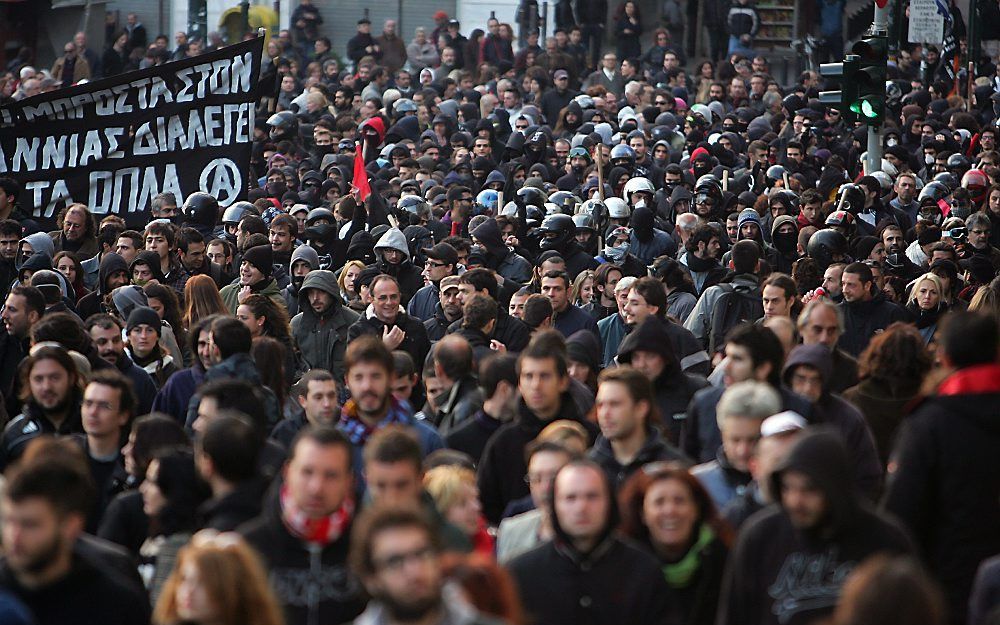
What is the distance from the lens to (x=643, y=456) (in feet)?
23.0

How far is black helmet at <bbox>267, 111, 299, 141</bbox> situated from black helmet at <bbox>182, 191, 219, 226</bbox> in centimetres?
805

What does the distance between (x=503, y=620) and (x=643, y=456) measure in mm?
2613

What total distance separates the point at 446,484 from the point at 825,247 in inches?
327

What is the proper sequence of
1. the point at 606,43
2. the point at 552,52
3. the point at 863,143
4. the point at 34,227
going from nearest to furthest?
the point at 34,227 < the point at 863,143 < the point at 552,52 < the point at 606,43

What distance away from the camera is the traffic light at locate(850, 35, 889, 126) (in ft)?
49.0

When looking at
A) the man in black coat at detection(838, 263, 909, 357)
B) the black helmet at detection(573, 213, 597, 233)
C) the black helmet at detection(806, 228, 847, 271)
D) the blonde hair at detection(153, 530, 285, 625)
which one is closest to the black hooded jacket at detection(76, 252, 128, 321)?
the black helmet at detection(573, 213, 597, 233)

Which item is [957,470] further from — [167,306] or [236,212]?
[236,212]

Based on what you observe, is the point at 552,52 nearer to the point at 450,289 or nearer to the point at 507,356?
the point at 450,289

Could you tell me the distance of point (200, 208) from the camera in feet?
49.0

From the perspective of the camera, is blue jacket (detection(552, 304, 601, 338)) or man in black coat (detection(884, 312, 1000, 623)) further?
blue jacket (detection(552, 304, 601, 338))

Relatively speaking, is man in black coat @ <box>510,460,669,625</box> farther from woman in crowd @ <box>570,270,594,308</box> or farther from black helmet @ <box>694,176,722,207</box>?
black helmet @ <box>694,176,722,207</box>

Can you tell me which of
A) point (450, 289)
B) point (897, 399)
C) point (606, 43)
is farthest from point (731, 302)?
point (606, 43)

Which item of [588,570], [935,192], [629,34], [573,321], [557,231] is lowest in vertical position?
[573,321]

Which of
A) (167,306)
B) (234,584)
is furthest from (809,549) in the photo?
(167,306)
